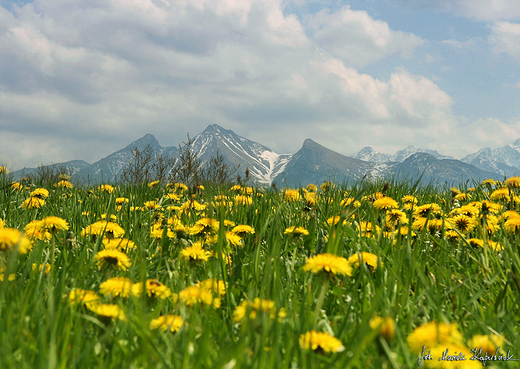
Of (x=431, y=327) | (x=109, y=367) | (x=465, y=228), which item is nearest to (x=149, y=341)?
(x=109, y=367)

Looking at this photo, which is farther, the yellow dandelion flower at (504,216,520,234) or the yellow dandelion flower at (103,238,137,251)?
the yellow dandelion flower at (504,216,520,234)

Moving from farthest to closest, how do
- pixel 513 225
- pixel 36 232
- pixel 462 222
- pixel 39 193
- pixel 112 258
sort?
pixel 39 193 → pixel 462 222 → pixel 513 225 → pixel 36 232 → pixel 112 258

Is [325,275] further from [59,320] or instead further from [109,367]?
[59,320]

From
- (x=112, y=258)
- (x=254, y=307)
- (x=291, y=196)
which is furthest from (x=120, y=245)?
(x=291, y=196)

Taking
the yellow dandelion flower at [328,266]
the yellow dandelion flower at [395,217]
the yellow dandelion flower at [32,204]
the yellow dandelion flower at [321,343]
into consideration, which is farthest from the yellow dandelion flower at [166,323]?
the yellow dandelion flower at [32,204]

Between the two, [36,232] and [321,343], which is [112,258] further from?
[321,343]

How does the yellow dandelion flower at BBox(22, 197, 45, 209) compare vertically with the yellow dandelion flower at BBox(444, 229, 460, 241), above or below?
above

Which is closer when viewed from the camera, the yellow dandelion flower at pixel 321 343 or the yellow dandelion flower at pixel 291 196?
the yellow dandelion flower at pixel 321 343

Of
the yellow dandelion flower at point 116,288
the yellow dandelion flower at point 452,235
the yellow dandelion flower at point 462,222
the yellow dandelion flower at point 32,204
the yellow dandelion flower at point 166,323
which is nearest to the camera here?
the yellow dandelion flower at point 166,323

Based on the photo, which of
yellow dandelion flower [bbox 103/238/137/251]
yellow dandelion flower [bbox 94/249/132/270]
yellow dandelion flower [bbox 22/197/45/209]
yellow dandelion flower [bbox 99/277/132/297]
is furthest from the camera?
yellow dandelion flower [bbox 22/197/45/209]

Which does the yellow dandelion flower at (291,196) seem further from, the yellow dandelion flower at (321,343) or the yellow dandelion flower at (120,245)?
the yellow dandelion flower at (321,343)

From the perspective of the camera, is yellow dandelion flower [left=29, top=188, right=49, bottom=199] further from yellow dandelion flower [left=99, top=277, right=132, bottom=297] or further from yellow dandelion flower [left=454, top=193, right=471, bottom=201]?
yellow dandelion flower [left=454, top=193, right=471, bottom=201]

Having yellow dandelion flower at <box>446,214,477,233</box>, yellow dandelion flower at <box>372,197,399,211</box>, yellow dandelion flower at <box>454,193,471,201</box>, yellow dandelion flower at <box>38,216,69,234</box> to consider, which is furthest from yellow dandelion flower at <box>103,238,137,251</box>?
yellow dandelion flower at <box>454,193,471,201</box>

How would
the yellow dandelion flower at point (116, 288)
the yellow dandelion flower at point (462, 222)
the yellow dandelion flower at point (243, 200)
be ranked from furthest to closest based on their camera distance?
the yellow dandelion flower at point (243, 200), the yellow dandelion flower at point (462, 222), the yellow dandelion flower at point (116, 288)
